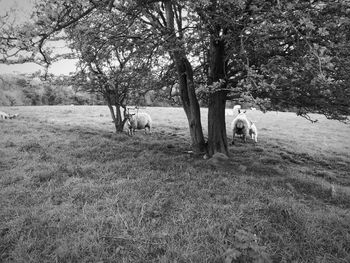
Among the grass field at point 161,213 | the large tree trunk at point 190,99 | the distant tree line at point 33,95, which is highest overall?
the distant tree line at point 33,95

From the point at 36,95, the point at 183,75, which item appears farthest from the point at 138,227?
the point at 36,95

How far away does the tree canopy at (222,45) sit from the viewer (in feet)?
15.7

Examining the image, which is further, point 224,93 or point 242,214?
point 224,93

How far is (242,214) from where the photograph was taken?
16.6ft

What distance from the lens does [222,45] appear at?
9.17 meters

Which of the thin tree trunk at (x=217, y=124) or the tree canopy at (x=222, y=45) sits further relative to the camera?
the thin tree trunk at (x=217, y=124)

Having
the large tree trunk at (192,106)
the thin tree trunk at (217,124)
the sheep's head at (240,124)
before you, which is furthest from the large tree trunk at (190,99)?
the sheep's head at (240,124)

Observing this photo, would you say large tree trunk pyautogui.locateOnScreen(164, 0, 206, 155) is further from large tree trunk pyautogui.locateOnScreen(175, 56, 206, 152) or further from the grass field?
the grass field

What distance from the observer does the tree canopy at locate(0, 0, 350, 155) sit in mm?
4797

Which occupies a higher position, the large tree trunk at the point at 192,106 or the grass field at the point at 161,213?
the large tree trunk at the point at 192,106

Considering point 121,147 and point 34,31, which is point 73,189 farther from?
point 121,147

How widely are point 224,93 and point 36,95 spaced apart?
50501 mm

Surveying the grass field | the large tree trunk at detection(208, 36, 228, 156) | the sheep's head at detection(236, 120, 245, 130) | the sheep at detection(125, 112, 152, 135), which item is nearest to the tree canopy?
Answer: the large tree trunk at detection(208, 36, 228, 156)

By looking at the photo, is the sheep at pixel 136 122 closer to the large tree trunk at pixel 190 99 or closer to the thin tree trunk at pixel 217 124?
the large tree trunk at pixel 190 99
